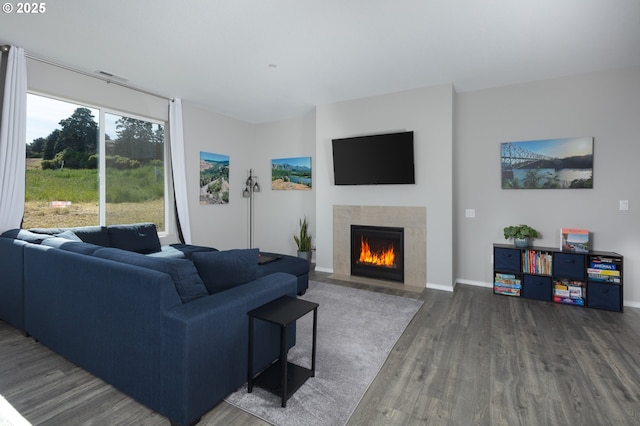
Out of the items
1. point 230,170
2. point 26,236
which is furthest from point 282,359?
point 230,170

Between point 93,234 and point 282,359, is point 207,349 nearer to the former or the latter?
point 282,359

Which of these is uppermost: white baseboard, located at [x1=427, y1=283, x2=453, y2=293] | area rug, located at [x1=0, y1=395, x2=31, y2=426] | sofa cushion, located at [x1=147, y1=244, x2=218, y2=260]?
sofa cushion, located at [x1=147, y1=244, x2=218, y2=260]

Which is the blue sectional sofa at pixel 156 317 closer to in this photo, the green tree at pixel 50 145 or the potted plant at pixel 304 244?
the green tree at pixel 50 145

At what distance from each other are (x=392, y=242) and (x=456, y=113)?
212 centimetres

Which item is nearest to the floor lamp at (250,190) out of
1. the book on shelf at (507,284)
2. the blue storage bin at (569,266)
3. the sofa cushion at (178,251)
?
the sofa cushion at (178,251)

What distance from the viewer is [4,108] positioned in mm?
3291

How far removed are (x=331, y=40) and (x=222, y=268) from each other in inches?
95.9

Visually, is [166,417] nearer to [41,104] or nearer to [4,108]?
[4,108]

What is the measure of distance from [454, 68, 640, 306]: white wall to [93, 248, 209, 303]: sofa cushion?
3840 millimetres

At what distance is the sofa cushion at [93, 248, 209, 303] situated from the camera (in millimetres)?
1846

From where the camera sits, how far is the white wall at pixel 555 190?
3.74 m

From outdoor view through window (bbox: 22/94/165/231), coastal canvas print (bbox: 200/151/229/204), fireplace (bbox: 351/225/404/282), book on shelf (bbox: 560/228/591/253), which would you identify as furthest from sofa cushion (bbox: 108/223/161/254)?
book on shelf (bbox: 560/228/591/253)

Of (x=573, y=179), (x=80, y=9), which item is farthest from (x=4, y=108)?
(x=573, y=179)

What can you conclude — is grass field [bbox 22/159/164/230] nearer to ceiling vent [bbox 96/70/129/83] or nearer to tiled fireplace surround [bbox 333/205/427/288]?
ceiling vent [bbox 96/70/129/83]
